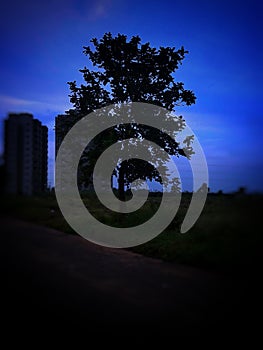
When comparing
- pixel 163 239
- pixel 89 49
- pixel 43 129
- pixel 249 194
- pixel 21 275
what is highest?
pixel 89 49

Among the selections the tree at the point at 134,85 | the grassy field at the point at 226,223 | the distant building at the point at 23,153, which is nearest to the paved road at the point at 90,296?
the grassy field at the point at 226,223

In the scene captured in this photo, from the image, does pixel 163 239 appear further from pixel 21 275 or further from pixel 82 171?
pixel 21 275

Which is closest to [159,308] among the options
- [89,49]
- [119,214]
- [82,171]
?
[119,214]

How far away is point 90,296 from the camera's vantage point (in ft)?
9.11

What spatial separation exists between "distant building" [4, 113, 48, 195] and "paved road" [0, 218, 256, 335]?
35 centimetres

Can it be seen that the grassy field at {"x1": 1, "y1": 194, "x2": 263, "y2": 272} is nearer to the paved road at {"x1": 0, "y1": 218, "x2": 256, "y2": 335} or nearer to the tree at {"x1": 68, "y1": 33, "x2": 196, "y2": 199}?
the paved road at {"x1": 0, "y1": 218, "x2": 256, "y2": 335}

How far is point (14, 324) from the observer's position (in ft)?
7.43

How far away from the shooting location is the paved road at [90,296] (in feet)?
7.94

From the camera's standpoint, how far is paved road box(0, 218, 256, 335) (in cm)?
242

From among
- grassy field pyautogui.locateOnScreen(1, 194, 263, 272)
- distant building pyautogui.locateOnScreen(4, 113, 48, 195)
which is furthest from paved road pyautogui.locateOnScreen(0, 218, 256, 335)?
distant building pyautogui.locateOnScreen(4, 113, 48, 195)

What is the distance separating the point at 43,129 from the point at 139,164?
8.44m

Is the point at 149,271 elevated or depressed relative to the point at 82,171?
depressed

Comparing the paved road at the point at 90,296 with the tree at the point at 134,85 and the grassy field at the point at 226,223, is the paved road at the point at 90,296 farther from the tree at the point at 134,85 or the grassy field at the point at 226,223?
the tree at the point at 134,85

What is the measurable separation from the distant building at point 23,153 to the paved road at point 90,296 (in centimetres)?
35
